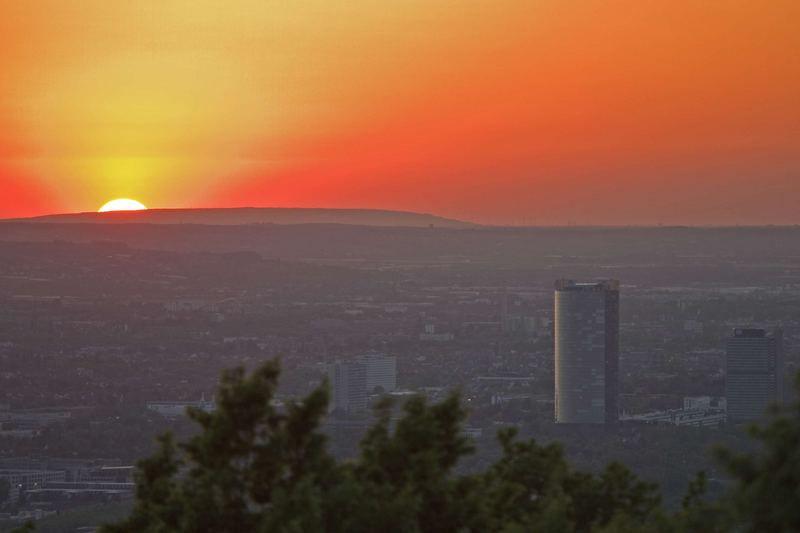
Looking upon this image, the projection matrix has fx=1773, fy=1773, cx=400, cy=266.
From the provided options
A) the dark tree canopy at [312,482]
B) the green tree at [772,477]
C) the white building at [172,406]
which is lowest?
the white building at [172,406]

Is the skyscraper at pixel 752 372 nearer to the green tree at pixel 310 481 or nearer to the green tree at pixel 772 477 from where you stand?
the green tree at pixel 310 481

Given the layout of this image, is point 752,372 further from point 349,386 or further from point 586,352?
point 349,386

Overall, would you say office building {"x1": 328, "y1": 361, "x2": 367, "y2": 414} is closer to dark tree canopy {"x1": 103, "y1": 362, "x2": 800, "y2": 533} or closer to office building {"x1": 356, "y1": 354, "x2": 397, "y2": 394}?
office building {"x1": 356, "y1": 354, "x2": 397, "y2": 394}

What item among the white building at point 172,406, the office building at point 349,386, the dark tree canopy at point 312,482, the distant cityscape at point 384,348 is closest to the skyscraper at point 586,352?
the distant cityscape at point 384,348

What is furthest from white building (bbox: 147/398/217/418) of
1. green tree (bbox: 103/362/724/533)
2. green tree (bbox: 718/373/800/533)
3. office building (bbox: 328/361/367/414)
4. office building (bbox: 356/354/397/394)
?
green tree (bbox: 718/373/800/533)

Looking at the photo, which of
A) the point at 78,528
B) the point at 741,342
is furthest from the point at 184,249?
the point at 78,528

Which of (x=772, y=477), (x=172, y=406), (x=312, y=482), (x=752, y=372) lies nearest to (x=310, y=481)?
(x=312, y=482)
